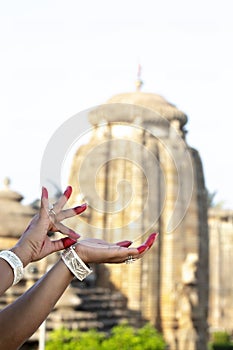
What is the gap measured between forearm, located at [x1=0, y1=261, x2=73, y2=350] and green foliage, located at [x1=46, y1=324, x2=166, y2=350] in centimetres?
1293

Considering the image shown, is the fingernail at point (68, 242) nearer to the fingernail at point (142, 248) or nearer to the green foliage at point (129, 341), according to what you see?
the fingernail at point (142, 248)

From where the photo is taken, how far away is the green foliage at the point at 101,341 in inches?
606

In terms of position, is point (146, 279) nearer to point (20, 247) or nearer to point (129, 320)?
point (129, 320)

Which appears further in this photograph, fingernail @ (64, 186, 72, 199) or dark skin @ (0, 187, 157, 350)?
fingernail @ (64, 186, 72, 199)

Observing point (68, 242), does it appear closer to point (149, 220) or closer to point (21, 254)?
point (21, 254)

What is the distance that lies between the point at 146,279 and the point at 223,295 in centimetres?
1457

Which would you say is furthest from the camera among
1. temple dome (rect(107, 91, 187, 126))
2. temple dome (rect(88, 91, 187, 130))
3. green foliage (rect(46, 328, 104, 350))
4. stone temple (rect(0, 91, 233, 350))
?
temple dome (rect(107, 91, 187, 126))

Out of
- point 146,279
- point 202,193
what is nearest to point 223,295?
point 202,193

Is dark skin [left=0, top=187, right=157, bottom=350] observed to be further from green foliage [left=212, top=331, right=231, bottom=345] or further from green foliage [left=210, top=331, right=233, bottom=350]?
green foliage [left=212, top=331, right=231, bottom=345]

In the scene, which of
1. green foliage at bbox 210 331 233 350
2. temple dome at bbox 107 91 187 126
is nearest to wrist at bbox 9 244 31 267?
temple dome at bbox 107 91 187 126

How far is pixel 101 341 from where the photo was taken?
56.2ft

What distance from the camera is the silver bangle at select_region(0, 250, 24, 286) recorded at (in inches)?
97.1

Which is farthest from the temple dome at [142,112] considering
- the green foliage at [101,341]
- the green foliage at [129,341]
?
the green foliage at [101,341]

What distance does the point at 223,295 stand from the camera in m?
37.4
